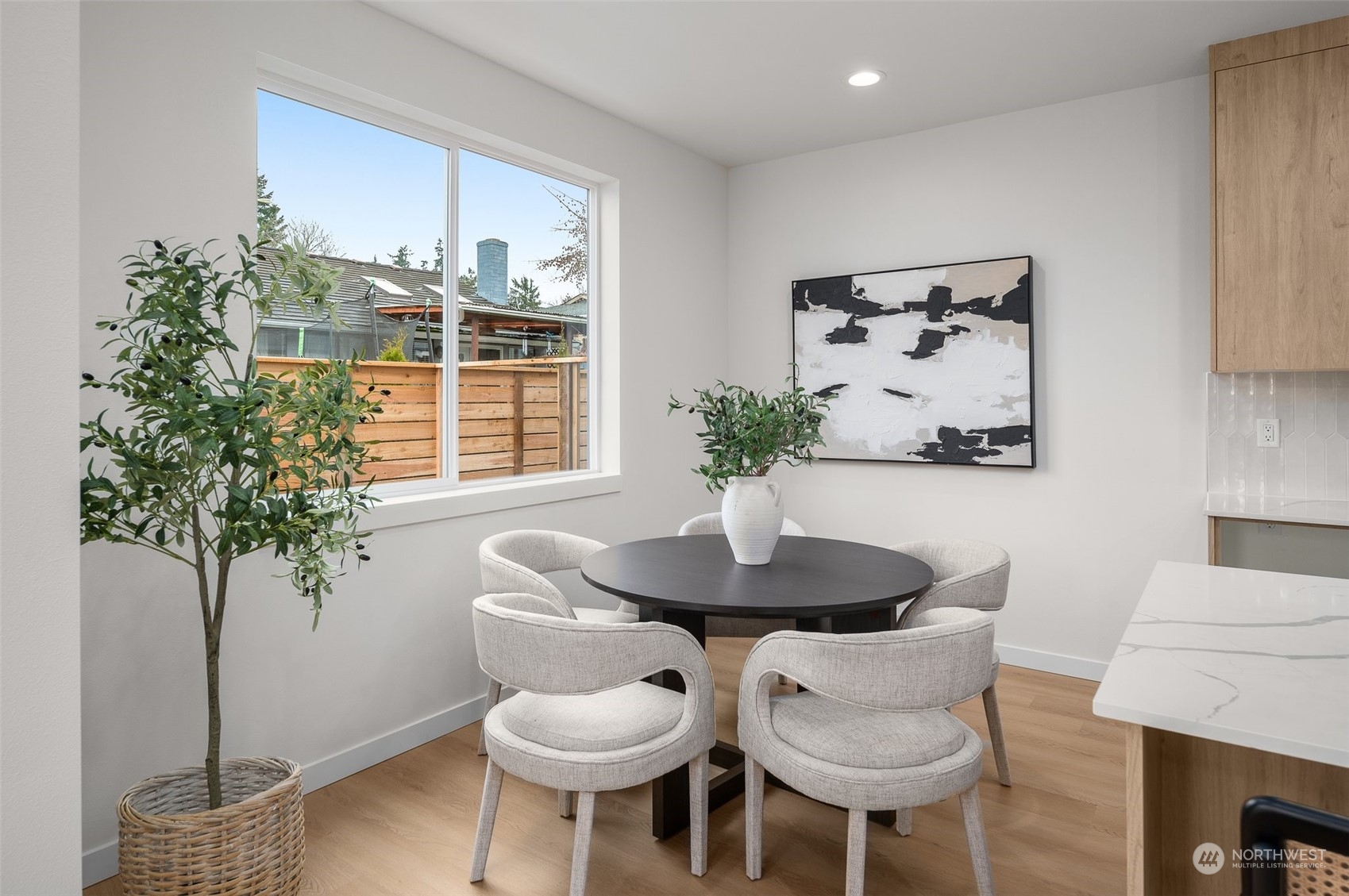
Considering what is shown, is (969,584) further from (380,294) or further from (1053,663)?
(380,294)

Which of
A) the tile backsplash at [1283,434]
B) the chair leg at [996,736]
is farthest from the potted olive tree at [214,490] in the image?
the tile backsplash at [1283,434]

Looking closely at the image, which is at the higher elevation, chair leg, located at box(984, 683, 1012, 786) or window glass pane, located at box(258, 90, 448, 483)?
window glass pane, located at box(258, 90, 448, 483)

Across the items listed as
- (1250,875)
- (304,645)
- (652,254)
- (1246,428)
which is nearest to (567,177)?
(652,254)

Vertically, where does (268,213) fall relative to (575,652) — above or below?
above

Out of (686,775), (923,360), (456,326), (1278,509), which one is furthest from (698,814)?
(923,360)

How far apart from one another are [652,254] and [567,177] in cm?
61

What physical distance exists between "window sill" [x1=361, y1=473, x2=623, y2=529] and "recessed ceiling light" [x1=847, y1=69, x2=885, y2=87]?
2.14 meters

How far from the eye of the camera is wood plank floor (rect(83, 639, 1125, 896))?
6.80 feet

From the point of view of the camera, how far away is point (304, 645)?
2.59 metres

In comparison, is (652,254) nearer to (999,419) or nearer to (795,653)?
(999,419)

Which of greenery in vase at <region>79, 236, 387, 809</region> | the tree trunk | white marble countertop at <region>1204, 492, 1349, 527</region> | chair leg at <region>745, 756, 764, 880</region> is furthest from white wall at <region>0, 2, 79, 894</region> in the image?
white marble countertop at <region>1204, 492, 1349, 527</region>

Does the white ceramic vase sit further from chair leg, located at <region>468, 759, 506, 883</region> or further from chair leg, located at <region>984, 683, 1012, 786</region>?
chair leg, located at <region>468, 759, 506, 883</region>

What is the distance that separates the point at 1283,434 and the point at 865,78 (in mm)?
2323

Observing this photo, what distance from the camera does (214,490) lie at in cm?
185
